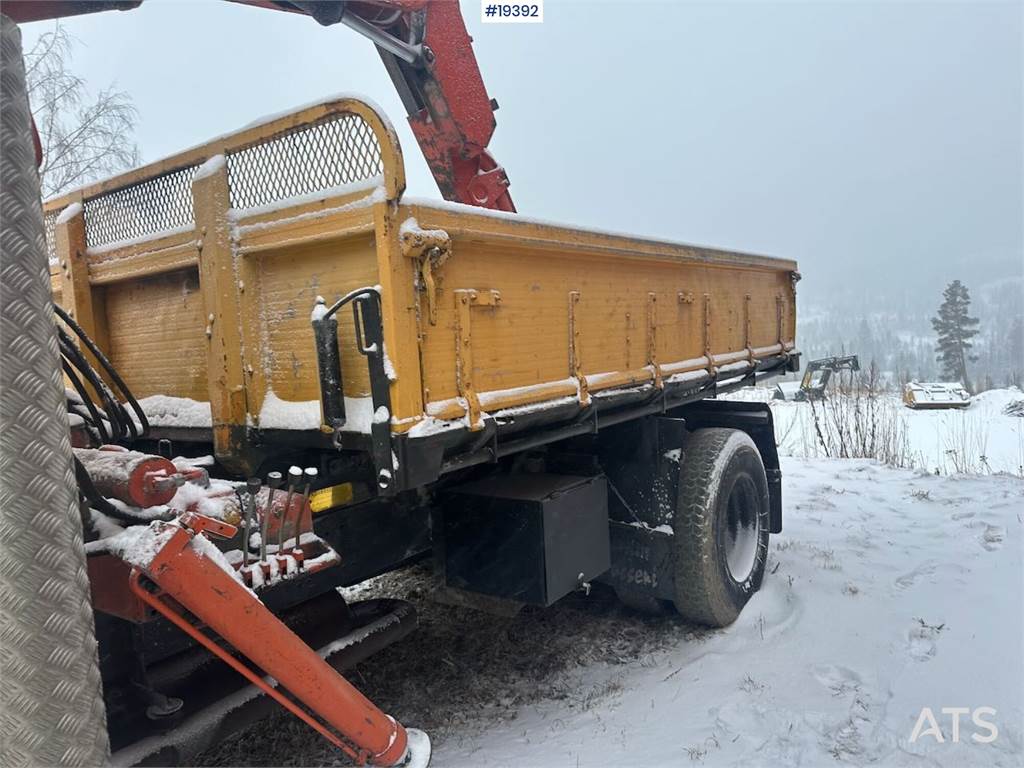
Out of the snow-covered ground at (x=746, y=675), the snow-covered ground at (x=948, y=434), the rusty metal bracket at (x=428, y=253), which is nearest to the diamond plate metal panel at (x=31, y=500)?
the rusty metal bracket at (x=428, y=253)

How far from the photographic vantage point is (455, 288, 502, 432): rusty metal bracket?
2430 millimetres

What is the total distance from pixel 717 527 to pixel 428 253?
2467mm

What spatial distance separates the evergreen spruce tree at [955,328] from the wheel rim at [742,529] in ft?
181

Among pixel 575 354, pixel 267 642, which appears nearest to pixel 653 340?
pixel 575 354

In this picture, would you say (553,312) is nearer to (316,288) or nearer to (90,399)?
(316,288)

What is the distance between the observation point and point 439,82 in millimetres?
4219

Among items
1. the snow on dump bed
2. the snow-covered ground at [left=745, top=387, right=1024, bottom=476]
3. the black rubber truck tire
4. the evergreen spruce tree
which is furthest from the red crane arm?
the evergreen spruce tree

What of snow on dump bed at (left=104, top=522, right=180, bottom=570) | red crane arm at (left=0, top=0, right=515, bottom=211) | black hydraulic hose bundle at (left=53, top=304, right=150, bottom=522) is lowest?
snow on dump bed at (left=104, top=522, right=180, bottom=570)

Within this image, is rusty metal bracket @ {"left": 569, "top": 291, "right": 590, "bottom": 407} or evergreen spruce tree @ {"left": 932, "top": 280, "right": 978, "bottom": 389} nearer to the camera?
rusty metal bracket @ {"left": 569, "top": 291, "right": 590, "bottom": 407}

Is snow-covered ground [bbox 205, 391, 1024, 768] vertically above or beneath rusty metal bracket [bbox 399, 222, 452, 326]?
beneath

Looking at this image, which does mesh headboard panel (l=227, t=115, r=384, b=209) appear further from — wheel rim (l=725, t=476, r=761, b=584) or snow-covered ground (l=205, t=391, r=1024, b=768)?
wheel rim (l=725, t=476, r=761, b=584)

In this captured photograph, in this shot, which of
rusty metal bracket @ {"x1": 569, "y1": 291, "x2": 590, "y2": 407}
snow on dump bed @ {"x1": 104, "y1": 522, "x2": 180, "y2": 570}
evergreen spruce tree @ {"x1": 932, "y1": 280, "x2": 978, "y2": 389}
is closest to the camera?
snow on dump bed @ {"x1": 104, "y1": 522, "x2": 180, "y2": 570}

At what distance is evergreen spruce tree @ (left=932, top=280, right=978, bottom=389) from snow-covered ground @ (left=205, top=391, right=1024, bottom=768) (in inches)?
2141

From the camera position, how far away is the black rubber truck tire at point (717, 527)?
373 centimetres
